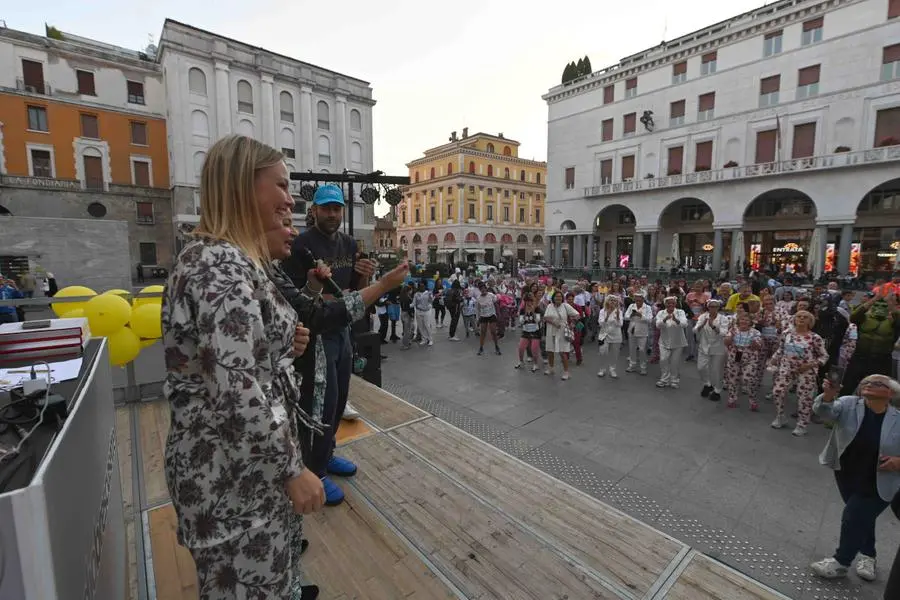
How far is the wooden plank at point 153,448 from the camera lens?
3105mm

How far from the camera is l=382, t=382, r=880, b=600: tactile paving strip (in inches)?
115

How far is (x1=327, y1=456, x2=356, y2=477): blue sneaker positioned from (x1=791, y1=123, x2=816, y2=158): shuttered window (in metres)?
31.4

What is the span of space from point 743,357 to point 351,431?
238 inches

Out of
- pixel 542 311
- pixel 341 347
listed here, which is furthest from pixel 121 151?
pixel 341 347

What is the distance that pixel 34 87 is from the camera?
28016 millimetres

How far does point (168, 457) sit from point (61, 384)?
0.53 meters

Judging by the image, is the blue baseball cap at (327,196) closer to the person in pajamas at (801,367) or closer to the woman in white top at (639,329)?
the person in pajamas at (801,367)

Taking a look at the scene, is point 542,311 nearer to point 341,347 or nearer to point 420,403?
point 420,403

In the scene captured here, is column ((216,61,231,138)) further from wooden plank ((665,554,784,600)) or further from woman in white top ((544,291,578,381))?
wooden plank ((665,554,784,600))

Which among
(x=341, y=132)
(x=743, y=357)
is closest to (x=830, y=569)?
(x=743, y=357)

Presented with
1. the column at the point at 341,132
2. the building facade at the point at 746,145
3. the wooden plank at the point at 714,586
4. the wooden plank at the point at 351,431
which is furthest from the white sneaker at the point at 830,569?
the column at the point at 341,132

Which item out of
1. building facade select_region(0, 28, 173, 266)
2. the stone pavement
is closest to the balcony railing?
the stone pavement

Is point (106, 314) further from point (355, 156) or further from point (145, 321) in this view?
point (355, 156)

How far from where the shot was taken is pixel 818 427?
5664mm
